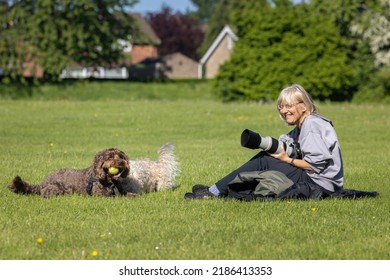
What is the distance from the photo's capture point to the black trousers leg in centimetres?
992

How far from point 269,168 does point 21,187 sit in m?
3.35

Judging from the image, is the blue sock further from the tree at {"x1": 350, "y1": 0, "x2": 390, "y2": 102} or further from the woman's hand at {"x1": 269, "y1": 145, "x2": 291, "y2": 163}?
the tree at {"x1": 350, "y1": 0, "x2": 390, "y2": 102}

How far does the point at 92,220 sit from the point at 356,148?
1077 cm

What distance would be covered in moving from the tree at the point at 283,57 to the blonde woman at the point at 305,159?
31.0 metres

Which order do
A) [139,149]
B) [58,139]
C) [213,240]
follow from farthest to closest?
[58,139] < [139,149] < [213,240]

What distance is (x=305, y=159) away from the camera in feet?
32.2

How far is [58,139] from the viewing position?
20031mm

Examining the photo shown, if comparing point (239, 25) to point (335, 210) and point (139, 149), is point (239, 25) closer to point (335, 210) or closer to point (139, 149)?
point (139, 149)

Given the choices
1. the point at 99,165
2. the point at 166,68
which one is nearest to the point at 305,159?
the point at 99,165

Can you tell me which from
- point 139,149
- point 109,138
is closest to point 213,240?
point 139,149

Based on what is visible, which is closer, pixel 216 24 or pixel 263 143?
pixel 263 143

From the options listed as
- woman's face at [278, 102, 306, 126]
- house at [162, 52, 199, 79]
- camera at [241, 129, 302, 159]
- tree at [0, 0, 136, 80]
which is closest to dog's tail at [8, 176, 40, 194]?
camera at [241, 129, 302, 159]

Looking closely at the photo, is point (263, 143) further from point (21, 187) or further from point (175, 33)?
point (175, 33)
